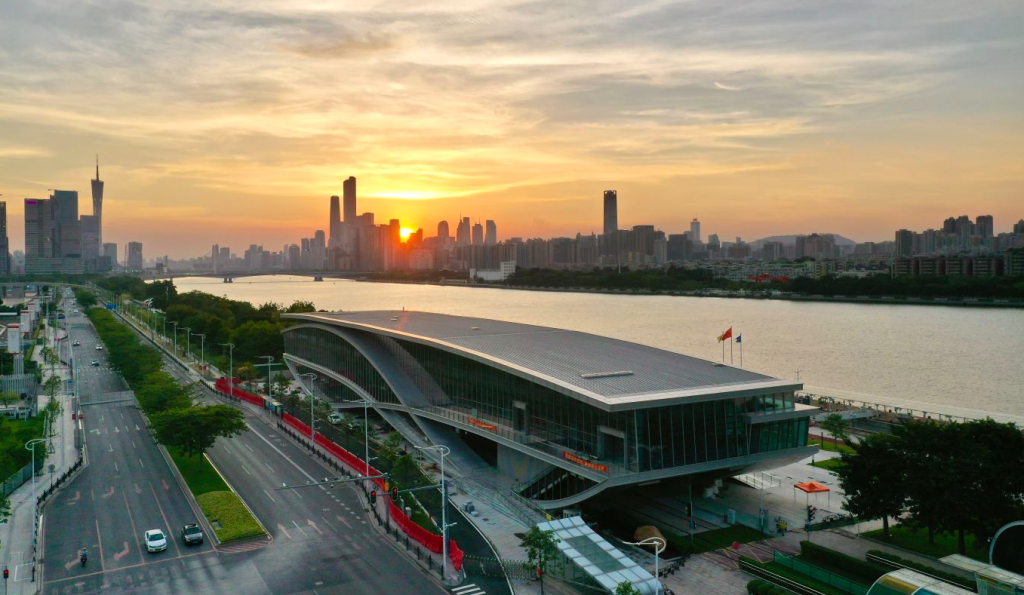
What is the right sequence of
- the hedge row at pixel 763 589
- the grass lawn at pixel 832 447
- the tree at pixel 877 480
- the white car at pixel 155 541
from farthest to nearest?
the grass lawn at pixel 832 447, the white car at pixel 155 541, the tree at pixel 877 480, the hedge row at pixel 763 589

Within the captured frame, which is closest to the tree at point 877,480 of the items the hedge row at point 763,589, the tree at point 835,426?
the hedge row at point 763,589

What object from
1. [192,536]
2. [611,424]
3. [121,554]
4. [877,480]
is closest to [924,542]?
[877,480]

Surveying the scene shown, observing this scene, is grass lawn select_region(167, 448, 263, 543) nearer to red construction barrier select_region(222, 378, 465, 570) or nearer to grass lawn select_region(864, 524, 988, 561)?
red construction barrier select_region(222, 378, 465, 570)

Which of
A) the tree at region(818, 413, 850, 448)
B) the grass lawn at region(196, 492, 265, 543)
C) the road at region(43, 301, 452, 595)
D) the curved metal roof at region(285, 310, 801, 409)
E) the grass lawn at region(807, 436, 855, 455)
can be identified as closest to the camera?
the road at region(43, 301, 452, 595)

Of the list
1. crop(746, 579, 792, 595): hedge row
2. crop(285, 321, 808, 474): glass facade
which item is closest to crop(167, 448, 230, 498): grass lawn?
crop(285, 321, 808, 474): glass facade

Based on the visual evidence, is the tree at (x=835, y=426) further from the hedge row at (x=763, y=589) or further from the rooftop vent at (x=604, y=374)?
the hedge row at (x=763, y=589)

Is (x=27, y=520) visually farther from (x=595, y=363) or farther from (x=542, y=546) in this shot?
(x=595, y=363)

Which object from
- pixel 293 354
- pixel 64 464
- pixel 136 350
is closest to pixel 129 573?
pixel 64 464
